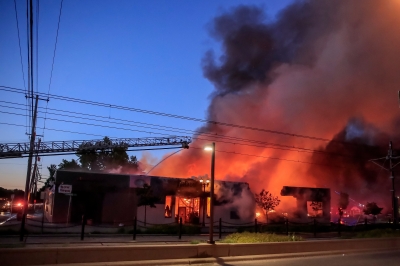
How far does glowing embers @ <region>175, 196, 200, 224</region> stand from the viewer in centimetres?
3347

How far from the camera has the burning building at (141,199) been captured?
1152 inches

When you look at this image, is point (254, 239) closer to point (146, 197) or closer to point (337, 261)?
point (337, 261)

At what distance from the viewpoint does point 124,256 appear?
1101cm

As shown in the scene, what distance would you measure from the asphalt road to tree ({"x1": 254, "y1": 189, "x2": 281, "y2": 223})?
69.1 feet

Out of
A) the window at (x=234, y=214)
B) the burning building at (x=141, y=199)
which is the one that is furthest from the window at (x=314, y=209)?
the window at (x=234, y=214)

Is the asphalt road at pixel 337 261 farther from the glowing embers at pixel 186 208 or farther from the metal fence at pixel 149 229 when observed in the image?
the glowing embers at pixel 186 208

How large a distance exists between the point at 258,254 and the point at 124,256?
4.82 metres

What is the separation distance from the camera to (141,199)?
2936cm

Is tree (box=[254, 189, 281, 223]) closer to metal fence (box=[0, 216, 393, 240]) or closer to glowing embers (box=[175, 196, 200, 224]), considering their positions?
glowing embers (box=[175, 196, 200, 224])

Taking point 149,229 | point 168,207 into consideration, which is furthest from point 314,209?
point 149,229

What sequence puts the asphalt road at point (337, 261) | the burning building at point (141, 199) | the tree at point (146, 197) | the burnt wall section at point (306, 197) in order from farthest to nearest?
the burnt wall section at point (306, 197)
the burning building at point (141, 199)
the tree at point (146, 197)
the asphalt road at point (337, 261)

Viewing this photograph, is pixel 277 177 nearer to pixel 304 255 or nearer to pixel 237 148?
pixel 237 148

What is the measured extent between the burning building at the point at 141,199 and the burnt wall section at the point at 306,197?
4754 millimetres

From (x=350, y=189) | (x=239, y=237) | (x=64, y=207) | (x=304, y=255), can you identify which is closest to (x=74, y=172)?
(x=64, y=207)
